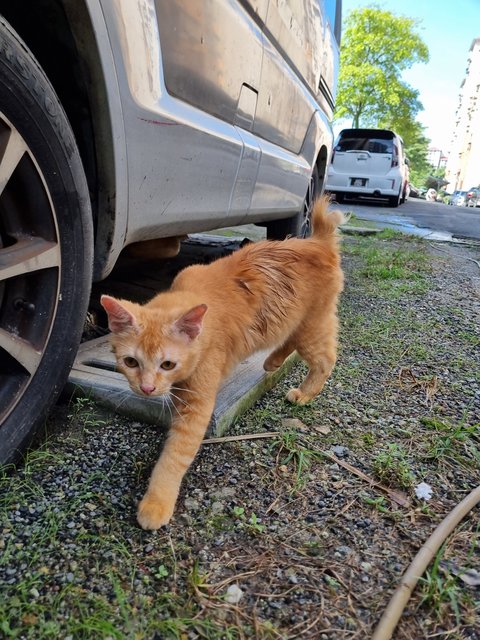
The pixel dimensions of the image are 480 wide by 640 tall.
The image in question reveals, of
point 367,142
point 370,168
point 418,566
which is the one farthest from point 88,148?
point 367,142

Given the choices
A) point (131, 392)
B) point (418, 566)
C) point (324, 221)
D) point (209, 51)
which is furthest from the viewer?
point (324, 221)

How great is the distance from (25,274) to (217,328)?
0.72m

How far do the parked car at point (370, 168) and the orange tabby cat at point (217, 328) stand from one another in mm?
14341

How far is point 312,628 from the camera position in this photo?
48.4 inches

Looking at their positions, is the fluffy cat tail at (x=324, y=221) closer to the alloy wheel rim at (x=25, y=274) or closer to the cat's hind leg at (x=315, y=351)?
the cat's hind leg at (x=315, y=351)

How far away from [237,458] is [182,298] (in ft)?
2.19

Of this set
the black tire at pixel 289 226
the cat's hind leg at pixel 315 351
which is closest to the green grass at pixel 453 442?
the cat's hind leg at pixel 315 351

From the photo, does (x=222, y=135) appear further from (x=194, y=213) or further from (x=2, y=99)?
(x=2, y=99)

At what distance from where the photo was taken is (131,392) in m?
2.04

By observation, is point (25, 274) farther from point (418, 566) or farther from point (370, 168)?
point (370, 168)

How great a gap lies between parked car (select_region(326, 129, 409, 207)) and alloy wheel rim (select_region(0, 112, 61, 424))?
1540cm

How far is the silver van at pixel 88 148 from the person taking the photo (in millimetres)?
1447

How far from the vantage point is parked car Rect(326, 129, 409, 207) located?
52.3 feet

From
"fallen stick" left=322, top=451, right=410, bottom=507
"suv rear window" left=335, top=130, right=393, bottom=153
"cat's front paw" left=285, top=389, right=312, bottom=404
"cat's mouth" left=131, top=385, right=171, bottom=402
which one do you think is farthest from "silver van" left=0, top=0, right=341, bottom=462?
"suv rear window" left=335, top=130, right=393, bottom=153
